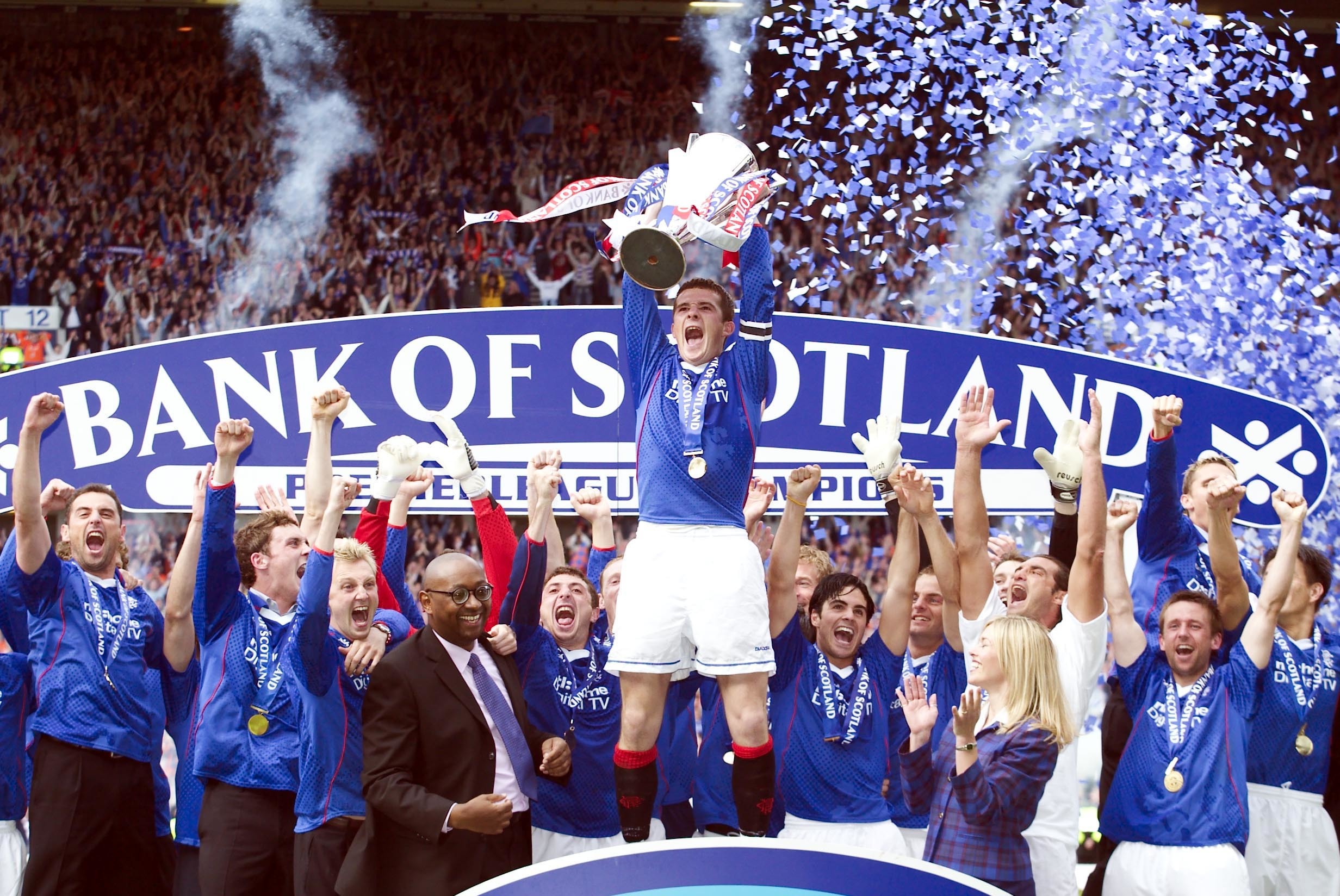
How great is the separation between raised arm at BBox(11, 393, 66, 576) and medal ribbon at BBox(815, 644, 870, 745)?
2.34 meters

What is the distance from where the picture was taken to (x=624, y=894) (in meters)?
2.06

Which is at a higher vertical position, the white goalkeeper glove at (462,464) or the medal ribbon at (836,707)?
the white goalkeeper glove at (462,464)

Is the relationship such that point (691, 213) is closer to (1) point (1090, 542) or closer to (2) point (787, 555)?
(2) point (787, 555)

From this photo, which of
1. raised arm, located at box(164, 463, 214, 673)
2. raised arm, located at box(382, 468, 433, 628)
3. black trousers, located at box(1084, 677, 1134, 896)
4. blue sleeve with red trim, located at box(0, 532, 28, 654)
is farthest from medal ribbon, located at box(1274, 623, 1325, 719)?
blue sleeve with red trim, located at box(0, 532, 28, 654)

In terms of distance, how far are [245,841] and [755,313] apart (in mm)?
2116

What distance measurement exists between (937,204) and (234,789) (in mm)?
4000

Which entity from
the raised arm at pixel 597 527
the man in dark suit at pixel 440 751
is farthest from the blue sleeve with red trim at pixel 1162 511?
the man in dark suit at pixel 440 751

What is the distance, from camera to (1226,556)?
4.34 metres

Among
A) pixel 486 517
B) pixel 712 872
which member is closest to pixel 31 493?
pixel 486 517

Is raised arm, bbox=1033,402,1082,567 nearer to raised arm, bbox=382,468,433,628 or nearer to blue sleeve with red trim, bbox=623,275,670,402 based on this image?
blue sleeve with red trim, bbox=623,275,670,402

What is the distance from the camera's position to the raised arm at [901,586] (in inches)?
170

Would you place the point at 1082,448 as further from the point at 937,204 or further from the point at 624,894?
the point at 624,894

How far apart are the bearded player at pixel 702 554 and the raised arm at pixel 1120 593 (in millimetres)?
1137

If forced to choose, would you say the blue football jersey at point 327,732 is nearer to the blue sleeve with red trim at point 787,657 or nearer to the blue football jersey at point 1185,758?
the blue sleeve with red trim at point 787,657
